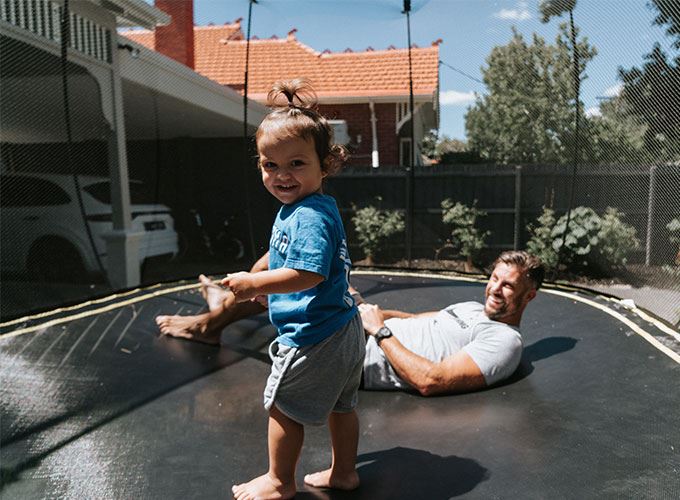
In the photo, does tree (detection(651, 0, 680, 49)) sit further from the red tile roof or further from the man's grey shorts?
the man's grey shorts

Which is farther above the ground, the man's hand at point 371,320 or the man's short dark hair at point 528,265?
the man's short dark hair at point 528,265

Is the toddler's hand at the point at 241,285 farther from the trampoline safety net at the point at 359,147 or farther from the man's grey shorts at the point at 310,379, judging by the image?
the trampoline safety net at the point at 359,147

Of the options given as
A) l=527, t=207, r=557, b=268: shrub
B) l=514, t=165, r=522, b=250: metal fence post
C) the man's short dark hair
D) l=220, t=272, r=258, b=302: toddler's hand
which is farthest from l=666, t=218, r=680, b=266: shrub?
l=220, t=272, r=258, b=302: toddler's hand

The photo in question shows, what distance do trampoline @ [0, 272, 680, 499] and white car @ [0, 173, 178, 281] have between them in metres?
0.70

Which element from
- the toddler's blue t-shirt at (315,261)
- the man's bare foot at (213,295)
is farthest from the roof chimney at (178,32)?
the toddler's blue t-shirt at (315,261)

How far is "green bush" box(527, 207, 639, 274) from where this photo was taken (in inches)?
120

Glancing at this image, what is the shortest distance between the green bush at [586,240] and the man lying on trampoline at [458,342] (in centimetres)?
157

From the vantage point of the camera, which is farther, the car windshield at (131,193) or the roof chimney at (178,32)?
the roof chimney at (178,32)

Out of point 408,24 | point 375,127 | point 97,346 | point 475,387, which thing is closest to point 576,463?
point 475,387

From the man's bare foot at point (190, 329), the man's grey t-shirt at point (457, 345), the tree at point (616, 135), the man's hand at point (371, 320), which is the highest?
the tree at point (616, 135)

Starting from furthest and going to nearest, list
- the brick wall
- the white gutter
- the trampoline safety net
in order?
the brick wall < the white gutter < the trampoline safety net

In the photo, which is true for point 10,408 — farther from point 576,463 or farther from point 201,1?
point 201,1

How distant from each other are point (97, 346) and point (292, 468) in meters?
1.23

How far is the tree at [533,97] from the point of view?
2930mm
